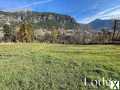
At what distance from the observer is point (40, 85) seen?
478 inches

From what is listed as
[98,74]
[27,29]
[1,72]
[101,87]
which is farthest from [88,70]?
[27,29]

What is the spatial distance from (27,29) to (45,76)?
71307 mm

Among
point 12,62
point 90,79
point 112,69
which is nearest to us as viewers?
point 90,79

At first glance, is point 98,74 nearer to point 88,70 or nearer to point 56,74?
point 88,70

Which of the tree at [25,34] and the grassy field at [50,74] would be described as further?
the tree at [25,34]

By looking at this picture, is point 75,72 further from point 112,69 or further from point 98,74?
point 112,69

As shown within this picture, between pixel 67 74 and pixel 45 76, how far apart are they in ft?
3.63

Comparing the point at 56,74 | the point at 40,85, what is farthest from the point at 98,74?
the point at 40,85

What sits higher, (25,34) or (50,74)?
(50,74)

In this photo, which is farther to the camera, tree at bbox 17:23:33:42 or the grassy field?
tree at bbox 17:23:33:42

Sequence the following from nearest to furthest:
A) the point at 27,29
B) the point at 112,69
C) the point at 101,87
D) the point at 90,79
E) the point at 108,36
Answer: the point at 101,87 < the point at 90,79 < the point at 112,69 < the point at 27,29 < the point at 108,36

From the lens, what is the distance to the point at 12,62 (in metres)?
16.8

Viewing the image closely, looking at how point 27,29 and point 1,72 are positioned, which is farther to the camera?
point 27,29

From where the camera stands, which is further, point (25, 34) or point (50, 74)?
point (25, 34)
